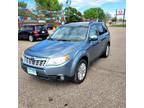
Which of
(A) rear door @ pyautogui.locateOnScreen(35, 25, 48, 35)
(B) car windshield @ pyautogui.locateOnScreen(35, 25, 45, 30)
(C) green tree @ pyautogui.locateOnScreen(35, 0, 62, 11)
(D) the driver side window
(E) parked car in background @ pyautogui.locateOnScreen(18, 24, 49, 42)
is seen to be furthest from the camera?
(B) car windshield @ pyautogui.locateOnScreen(35, 25, 45, 30)

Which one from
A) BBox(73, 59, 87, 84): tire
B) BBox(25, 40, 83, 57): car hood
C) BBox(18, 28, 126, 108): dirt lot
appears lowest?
BBox(18, 28, 126, 108): dirt lot

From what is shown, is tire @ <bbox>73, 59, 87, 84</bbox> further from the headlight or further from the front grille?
the front grille

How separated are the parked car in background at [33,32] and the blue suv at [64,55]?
15.1ft

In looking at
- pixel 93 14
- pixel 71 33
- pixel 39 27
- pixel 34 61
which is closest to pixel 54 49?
pixel 34 61

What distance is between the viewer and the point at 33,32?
31.1ft

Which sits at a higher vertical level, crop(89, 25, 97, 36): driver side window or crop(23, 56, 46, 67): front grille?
crop(89, 25, 97, 36): driver side window

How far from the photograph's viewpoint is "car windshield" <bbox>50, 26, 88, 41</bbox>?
3995 millimetres

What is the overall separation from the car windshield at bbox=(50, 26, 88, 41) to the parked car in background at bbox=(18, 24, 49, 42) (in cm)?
426

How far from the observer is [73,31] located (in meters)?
4.22

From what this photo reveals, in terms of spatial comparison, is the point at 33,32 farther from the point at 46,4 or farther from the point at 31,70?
the point at 31,70

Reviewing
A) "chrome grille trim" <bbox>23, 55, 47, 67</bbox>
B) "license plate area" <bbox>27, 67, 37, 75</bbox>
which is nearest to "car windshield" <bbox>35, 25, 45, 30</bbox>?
"chrome grille trim" <bbox>23, 55, 47, 67</bbox>
